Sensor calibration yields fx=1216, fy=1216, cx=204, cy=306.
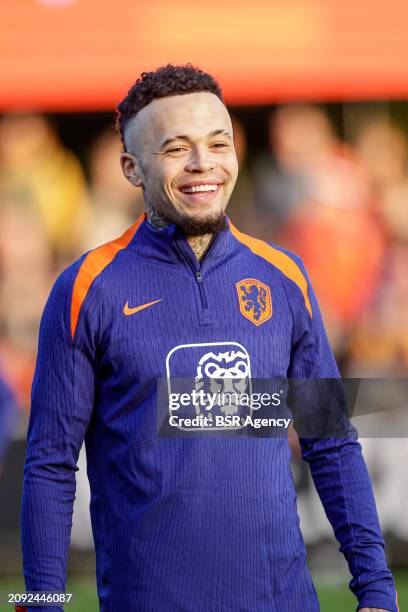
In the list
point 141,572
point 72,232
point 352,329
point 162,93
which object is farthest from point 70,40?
point 141,572

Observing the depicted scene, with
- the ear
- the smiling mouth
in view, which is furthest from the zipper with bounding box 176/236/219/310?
the ear

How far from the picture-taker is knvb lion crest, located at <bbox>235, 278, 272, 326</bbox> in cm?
277

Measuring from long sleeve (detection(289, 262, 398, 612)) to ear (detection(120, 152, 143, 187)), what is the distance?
50cm

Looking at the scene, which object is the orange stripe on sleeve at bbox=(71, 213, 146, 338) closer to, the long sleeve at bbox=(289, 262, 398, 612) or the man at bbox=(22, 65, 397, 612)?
the man at bbox=(22, 65, 397, 612)

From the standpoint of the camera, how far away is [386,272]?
6.77 metres

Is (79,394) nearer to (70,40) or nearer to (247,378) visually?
(247,378)

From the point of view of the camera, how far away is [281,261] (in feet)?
9.68

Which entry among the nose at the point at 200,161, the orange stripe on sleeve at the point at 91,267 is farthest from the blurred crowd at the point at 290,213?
the nose at the point at 200,161

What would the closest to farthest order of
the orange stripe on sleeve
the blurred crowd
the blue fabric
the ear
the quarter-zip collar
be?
the blue fabric → the orange stripe on sleeve → the quarter-zip collar → the ear → the blurred crowd

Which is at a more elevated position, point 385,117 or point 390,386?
point 385,117

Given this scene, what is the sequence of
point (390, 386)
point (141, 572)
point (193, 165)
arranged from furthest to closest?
point (390, 386), point (193, 165), point (141, 572)

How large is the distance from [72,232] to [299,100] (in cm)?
145

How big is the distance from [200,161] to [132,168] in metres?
0.24

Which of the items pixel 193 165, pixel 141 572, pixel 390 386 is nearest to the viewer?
pixel 141 572
